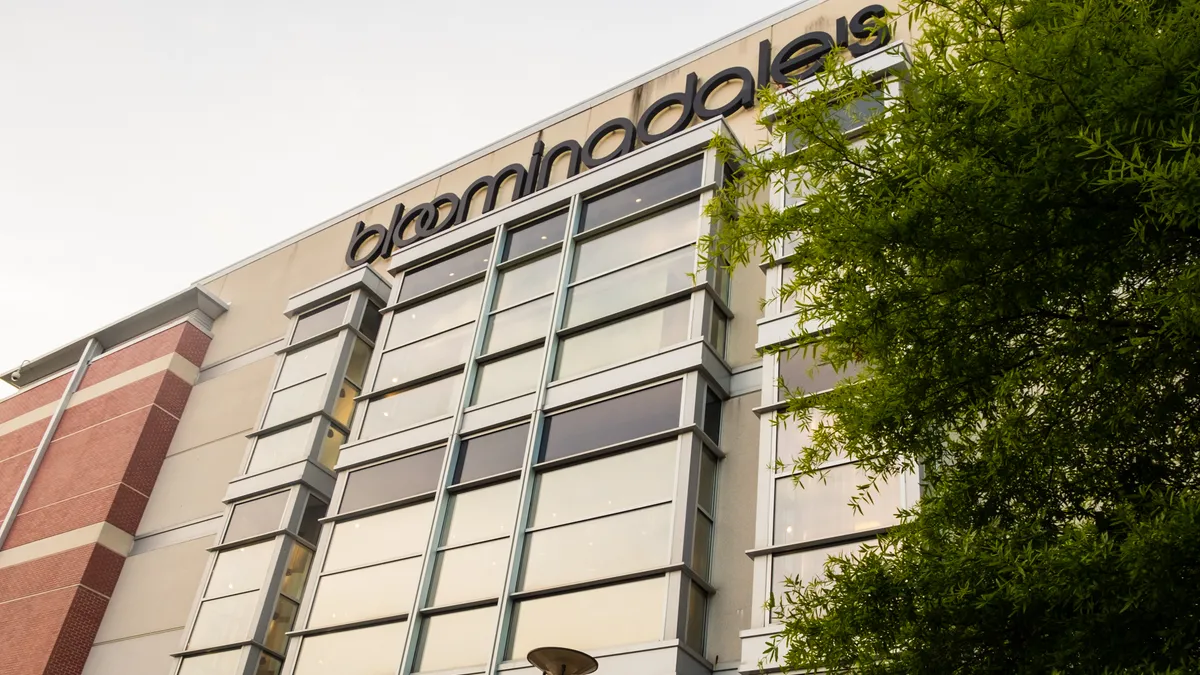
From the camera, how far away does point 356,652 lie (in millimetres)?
15898

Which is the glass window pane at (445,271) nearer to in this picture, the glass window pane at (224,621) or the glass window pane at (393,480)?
the glass window pane at (393,480)

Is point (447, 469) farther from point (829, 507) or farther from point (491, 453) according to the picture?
point (829, 507)

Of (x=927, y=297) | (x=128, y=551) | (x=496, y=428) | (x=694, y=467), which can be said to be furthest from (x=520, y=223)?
(x=927, y=297)

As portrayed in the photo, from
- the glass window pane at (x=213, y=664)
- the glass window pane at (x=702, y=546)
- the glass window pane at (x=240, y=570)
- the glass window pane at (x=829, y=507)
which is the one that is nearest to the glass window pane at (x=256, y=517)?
the glass window pane at (x=240, y=570)

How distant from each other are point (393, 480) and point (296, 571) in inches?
112

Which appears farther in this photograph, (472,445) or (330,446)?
(330,446)

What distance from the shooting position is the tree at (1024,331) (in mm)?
5910

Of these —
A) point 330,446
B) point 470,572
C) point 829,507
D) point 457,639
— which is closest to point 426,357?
point 330,446

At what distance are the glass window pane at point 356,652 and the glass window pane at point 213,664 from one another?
7.28 ft

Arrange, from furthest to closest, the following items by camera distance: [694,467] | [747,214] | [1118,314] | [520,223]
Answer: [520,223]
[694,467]
[747,214]
[1118,314]

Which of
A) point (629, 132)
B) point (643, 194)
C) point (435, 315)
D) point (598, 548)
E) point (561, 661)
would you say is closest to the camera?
point (561, 661)

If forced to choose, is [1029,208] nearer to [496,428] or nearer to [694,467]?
[694,467]

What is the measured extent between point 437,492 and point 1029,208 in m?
12.0

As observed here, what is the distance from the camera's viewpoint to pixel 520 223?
20047 mm
